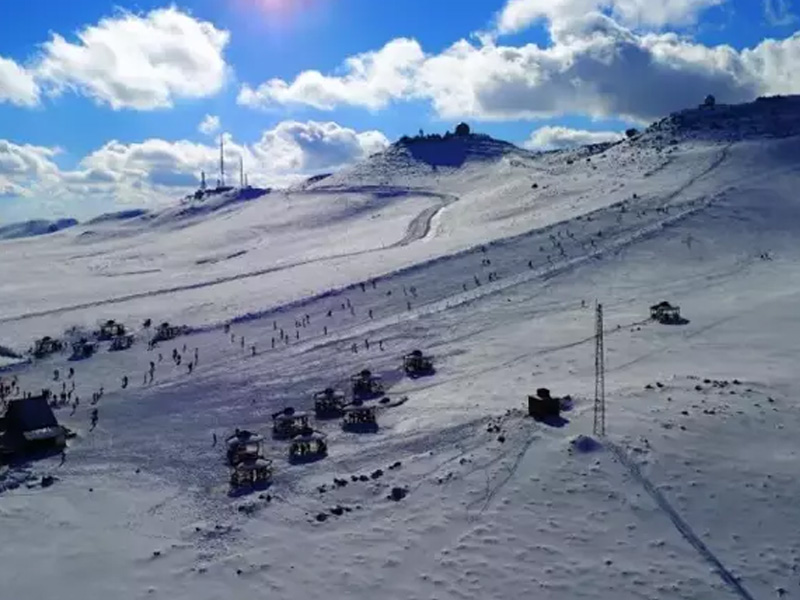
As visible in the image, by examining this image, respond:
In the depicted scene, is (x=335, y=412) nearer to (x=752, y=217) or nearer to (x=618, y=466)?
(x=618, y=466)

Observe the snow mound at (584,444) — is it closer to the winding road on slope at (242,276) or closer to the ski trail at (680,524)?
the ski trail at (680,524)

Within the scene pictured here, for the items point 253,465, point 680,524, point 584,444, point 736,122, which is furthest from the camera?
point 736,122

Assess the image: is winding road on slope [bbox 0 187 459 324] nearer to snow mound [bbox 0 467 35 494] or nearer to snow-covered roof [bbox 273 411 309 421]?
snow mound [bbox 0 467 35 494]

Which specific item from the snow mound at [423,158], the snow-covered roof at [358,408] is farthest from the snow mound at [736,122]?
the snow-covered roof at [358,408]

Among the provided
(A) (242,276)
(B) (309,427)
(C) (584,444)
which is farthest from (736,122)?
(C) (584,444)

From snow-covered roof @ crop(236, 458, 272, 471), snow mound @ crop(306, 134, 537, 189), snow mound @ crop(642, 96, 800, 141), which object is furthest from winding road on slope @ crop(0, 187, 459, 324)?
snow mound @ crop(306, 134, 537, 189)

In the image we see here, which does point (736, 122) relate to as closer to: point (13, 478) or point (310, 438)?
point (310, 438)
